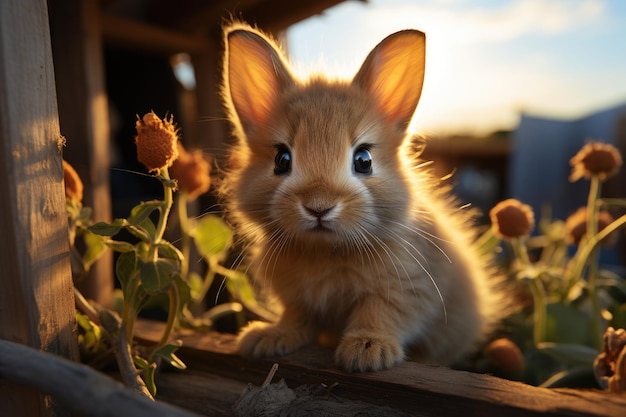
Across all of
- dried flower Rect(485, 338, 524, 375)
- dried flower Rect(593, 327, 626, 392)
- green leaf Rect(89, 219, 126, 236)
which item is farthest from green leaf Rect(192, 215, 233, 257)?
dried flower Rect(593, 327, 626, 392)

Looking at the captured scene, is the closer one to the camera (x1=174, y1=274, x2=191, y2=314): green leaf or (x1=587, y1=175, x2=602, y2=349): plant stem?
(x1=174, y1=274, x2=191, y2=314): green leaf

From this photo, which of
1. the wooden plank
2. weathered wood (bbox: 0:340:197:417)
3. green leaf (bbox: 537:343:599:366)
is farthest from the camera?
the wooden plank

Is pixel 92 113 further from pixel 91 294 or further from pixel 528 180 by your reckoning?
pixel 528 180

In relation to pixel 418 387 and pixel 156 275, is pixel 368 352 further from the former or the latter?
pixel 156 275

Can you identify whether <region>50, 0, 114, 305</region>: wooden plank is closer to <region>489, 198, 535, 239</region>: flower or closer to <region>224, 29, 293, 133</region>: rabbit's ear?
<region>224, 29, 293, 133</region>: rabbit's ear

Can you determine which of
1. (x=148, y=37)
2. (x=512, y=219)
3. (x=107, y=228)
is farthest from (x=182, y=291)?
(x=148, y=37)

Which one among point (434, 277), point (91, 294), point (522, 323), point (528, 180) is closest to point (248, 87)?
point (434, 277)

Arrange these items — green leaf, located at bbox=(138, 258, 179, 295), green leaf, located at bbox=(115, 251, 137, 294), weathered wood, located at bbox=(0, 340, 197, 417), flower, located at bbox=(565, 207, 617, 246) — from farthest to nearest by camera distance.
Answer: flower, located at bbox=(565, 207, 617, 246), green leaf, located at bbox=(115, 251, 137, 294), green leaf, located at bbox=(138, 258, 179, 295), weathered wood, located at bbox=(0, 340, 197, 417)
